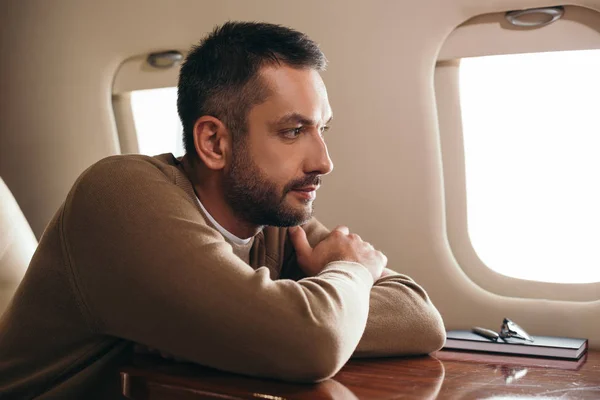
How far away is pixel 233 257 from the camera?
1455 mm

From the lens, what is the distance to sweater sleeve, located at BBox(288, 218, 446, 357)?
1.63m

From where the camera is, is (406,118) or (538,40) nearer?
(538,40)

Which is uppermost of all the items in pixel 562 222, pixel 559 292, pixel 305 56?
pixel 305 56

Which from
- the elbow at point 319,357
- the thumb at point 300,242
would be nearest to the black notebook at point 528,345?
the thumb at point 300,242

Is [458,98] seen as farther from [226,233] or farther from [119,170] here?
[119,170]

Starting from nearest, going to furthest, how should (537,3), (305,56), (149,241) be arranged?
(149,241), (305,56), (537,3)

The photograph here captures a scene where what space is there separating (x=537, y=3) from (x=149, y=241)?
1.23 metres

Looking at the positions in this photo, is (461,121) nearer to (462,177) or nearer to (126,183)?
(462,177)

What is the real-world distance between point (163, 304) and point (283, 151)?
470 millimetres

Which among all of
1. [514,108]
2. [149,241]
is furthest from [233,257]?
[514,108]

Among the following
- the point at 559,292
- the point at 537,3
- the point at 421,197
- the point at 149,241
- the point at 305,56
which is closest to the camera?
the point at 149,241

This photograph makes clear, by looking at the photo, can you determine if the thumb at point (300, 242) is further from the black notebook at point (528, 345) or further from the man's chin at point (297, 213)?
the black notebook at point (528, 345)

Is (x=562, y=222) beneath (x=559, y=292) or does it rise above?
above

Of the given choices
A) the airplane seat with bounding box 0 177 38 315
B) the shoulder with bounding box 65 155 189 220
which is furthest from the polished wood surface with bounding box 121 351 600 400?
the airplane seat with bounding box 0 177 38 315
